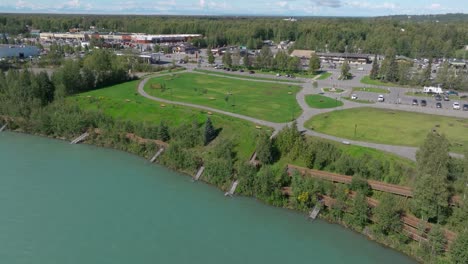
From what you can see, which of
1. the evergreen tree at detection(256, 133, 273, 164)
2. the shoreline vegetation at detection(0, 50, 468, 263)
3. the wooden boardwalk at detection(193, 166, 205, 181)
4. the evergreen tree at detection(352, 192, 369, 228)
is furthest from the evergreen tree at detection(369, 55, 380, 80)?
the evergreen tree at detection(352, 192, 369, 228)

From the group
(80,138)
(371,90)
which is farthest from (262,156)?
(371,90)

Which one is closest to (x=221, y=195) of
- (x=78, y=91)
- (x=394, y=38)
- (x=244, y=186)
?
(x=244, y=186)

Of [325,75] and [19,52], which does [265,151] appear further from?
[19,52]

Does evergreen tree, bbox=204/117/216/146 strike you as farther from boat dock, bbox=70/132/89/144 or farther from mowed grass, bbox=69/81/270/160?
boat dock, bbox=70/132/89/144

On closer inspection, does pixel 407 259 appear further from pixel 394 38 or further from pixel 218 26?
pixel 218 26

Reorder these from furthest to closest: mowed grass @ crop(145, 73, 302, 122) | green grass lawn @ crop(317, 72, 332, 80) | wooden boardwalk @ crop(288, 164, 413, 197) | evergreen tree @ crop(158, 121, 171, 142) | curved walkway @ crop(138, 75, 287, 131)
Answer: green grass lawn @ crop(317, 72, 332, 80) < mowed grass @ crop(145, 73, 302, 122) < curved walkway @ crop(138, 75, 287, 131) < evergreen tree @ crop(158, 121, 171, 142) < wooden boardwalk @ crop(288, 164, 413, 197)

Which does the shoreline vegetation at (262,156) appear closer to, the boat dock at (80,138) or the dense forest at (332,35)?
the boat dock at (80,138)
